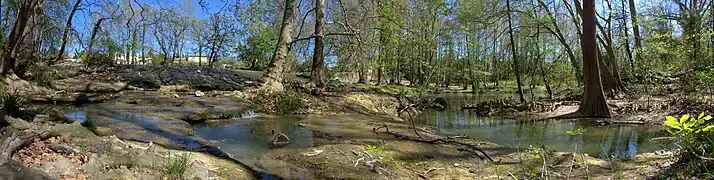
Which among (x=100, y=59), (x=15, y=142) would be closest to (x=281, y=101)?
(x=15, y=142)

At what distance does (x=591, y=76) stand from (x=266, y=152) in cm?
1234

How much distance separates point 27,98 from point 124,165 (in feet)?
22.7

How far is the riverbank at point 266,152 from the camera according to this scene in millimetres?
4000

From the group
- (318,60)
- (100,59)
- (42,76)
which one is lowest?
(42,76)

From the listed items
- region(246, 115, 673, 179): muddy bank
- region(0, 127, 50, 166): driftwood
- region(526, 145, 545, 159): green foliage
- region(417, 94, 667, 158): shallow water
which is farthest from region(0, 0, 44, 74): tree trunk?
region(526, 145, 545, 159): green foliage

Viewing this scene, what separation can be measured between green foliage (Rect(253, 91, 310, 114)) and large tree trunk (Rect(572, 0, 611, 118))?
8781 millimetres

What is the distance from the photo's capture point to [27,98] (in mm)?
9133

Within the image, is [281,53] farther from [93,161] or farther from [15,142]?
[15,142]

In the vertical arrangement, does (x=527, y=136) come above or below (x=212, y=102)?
below

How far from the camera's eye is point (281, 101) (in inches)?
468

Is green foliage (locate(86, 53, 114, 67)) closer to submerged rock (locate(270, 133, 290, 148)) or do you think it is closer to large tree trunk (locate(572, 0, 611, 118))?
submerged rock (locate(270, 133, 290, 148))

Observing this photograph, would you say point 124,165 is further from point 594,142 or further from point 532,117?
point 532,117

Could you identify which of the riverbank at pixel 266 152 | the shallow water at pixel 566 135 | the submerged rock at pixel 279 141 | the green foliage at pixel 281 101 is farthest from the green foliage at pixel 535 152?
the green foliage at pixel 281 101

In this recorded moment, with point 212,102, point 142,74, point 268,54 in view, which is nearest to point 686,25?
point 212,102
